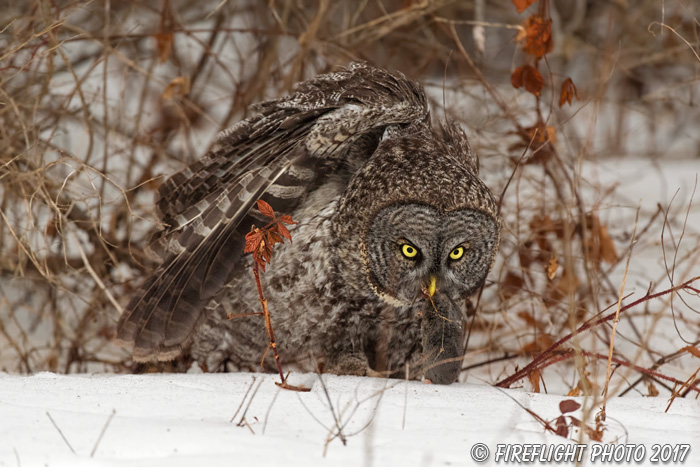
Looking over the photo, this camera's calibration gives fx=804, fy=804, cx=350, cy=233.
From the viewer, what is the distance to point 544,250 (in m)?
3.79

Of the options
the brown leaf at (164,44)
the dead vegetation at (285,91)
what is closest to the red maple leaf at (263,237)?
the dead vegetation at (285,91)

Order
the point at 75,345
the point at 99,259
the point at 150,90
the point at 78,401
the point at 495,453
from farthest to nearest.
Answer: the point at 150,90 < the point at 99,259 < the point at 75,345 < the point at 78,401 < the point at 495,453

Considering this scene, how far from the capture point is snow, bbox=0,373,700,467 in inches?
71.8

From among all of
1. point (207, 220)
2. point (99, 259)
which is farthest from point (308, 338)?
point (99, 259)

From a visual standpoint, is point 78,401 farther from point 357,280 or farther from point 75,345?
point 75,345

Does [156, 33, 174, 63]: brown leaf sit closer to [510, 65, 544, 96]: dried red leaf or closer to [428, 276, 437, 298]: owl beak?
[510, 65, 544, 96]: dried red leaf

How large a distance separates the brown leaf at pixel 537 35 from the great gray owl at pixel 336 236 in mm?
644

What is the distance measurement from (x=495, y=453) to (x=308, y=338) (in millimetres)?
1192

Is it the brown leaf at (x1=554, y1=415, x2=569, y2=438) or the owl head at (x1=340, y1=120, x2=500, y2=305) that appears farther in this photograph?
the owl head at (x1=340, y1=120, x2=500, y2=305)

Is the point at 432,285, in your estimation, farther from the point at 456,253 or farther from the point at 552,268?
the point at 552,268

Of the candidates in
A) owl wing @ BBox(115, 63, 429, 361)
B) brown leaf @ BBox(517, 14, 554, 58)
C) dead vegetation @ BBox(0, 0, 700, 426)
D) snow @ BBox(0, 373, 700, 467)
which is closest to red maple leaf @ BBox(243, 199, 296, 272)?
owl wing @ BBox(115, 63, 429, 361)

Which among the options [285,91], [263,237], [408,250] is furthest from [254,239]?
[285,91]

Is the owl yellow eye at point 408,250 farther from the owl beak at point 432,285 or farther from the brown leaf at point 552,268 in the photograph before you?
the brown leaf at point 552,268

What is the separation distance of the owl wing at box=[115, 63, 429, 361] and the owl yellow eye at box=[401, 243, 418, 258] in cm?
44
